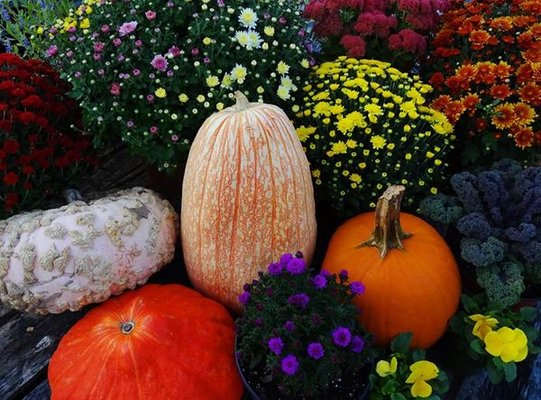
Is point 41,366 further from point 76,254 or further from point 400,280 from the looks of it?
point 400,280

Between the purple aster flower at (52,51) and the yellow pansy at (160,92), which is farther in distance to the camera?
the purple aster flower at (52,51)

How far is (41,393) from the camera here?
4.84ft

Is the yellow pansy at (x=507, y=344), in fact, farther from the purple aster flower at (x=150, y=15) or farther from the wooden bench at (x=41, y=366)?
the purple aster flower at (x=150, y=15)

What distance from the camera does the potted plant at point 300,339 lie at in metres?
1.19

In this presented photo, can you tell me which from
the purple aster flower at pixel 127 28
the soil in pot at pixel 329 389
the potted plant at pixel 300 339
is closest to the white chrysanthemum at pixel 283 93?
the purple aster flower at pixel 127 28

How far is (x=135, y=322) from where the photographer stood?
141 cm

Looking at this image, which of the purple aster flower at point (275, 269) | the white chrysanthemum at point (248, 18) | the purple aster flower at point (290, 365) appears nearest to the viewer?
the purple aster flower at point (290, 365)

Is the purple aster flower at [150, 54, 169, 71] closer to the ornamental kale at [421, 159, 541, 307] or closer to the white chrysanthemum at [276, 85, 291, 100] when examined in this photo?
the white chrysanthemum at [276, 85, 291, 100]

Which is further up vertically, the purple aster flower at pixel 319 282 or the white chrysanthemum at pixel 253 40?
the white chrysanthemum at pixel 253 40

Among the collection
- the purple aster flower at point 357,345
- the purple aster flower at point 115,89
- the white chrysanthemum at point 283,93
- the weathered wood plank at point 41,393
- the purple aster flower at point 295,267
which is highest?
the purple aster flower at point 115,89

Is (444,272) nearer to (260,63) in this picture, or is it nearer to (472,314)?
(472,314)

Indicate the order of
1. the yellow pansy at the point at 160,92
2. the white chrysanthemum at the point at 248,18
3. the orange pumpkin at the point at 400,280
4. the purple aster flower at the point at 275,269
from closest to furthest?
the purple aster flower at the point at 275,269 → the orange pumpkin at the point at 400,280 → the yellow pansy at the point at 160,92 → the white chrysanthemum at the point at 248,18

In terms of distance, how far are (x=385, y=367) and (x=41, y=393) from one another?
91cm

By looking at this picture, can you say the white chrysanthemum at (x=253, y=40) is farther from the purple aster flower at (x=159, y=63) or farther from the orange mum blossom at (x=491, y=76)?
the orange mum blossom at (x=491, y=76)
